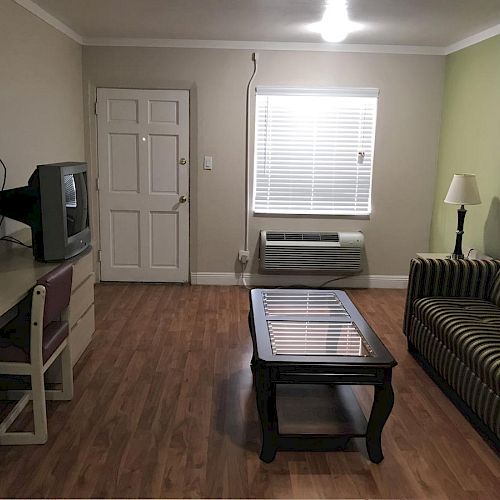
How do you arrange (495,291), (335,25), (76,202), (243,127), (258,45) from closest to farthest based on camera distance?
(76,202)
(495,291)
(335,25)
(258,45)
(243,127)

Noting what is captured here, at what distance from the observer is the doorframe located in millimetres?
5000

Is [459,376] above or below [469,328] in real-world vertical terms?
below

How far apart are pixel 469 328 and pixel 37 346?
2.24 metres

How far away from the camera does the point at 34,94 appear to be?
3834mm

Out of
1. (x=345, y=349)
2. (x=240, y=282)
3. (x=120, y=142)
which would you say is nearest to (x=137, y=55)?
(x=120, y=142)

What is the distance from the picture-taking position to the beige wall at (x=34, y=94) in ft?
11.1

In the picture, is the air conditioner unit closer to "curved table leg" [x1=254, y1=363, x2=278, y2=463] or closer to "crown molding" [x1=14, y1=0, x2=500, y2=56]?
"crown molding" [x1=14, y1=0, x2=500, y2=56]

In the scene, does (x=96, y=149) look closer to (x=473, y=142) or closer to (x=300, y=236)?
(x=300, y=236)

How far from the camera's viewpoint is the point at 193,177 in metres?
5.18

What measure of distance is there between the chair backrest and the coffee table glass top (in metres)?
1.04

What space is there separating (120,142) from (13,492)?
11.8 feet

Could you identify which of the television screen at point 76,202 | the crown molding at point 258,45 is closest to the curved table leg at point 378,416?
the television screen at point 76,202

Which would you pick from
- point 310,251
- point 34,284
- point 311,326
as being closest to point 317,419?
point 311,326

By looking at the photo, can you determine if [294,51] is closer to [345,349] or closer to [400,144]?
[400,144]
